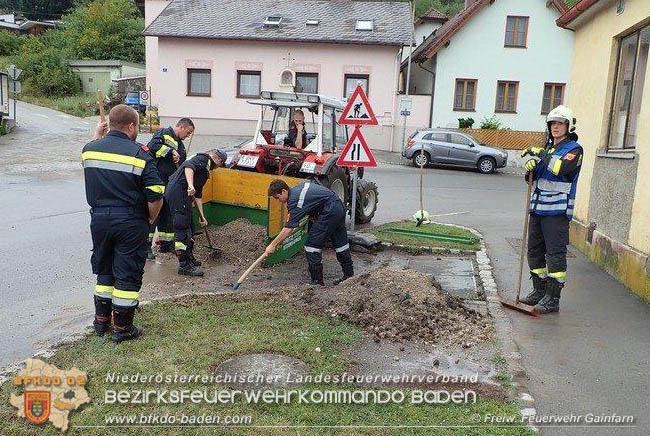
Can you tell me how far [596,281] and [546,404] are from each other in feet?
12.7

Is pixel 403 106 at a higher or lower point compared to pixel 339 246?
higher

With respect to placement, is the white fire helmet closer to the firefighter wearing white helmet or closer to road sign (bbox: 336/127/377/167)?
the firefighter wearing white helmet

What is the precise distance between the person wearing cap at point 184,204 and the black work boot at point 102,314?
2.17 metres

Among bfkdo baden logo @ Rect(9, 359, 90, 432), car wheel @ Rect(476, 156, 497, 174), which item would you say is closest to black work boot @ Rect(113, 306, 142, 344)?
bfkdo baden logo @ Rect(9, 359, 90, 432)

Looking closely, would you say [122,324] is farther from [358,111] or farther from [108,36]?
[108,36]

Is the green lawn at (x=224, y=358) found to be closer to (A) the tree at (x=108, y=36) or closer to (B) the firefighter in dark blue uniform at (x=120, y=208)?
(B) the firefighter in dark blue uniform at (x=120, y=208)

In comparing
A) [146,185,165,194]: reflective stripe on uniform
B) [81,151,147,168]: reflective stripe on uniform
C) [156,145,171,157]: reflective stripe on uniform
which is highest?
[81,151,147,168]: reflective stripe on uniform

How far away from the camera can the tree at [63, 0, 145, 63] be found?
5119 centimetres

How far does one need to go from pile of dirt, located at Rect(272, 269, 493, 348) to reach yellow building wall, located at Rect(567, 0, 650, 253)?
8.57ft

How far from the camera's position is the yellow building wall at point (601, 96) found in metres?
7.01

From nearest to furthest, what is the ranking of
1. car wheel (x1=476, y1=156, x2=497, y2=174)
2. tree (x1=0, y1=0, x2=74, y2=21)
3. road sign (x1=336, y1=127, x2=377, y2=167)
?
road sign (x1=336, y1=127, x2=377, y2=167) < car wheel (x1=476, y1=156, x2=497, y2=174) < tree (x1=0, y1=0, x2=74, y2=21)

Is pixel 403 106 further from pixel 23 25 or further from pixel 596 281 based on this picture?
pixel 23 25

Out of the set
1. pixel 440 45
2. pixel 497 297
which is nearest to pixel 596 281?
pixel 497 297

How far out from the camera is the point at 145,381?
411cm
